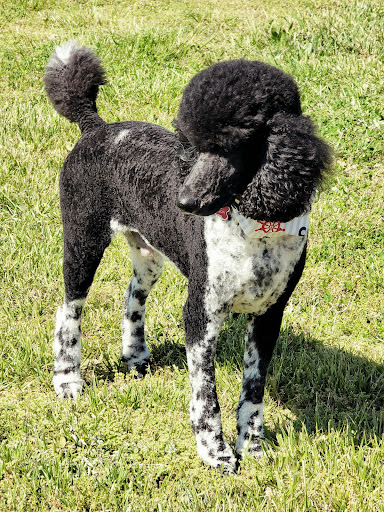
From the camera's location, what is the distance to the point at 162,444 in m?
3.57

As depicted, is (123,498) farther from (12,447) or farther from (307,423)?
(307,423)

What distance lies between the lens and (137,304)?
434cm

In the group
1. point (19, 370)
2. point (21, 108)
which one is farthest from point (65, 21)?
point (19, 370)

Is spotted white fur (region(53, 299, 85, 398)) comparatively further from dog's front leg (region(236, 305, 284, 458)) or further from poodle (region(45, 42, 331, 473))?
dog's front leg (region(236, 305, 284, 458))

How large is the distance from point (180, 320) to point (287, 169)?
2.39m

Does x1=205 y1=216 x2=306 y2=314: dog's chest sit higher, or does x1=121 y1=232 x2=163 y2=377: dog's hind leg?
x1=205 y1=216 x2=306 y2=314: dog's chest

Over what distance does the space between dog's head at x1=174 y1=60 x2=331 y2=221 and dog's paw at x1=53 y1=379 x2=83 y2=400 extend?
1899 millimetres

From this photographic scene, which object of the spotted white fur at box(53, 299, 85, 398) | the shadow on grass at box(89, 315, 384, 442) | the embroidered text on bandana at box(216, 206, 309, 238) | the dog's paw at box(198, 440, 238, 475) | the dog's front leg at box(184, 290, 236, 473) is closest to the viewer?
the embroidered text on bandana at box(216, 206, 309, 238)

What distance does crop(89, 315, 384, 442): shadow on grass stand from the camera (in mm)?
3764

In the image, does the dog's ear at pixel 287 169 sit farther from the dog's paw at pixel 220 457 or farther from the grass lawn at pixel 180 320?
the dog's paw at pixel 220 457

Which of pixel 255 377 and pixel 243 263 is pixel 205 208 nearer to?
pixel 243 263

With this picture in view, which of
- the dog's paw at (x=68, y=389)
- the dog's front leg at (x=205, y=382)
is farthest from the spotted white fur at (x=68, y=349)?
the dog's front leg at (x=205, y=382)

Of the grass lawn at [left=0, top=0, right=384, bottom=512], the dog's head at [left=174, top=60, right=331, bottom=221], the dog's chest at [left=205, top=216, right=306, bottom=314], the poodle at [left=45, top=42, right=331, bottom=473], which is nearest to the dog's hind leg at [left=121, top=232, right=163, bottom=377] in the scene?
the poodle at [left=45, top=42, right=331, bottom=473]

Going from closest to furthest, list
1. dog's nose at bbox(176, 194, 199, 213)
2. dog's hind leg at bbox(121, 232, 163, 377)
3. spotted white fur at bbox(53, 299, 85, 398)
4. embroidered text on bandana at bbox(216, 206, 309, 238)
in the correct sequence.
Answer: dog's nose at bbox(176, 194, 199, 213) → embroidered text on bandana at bbox(216, 206, 309, 238) → spotted white fur at bbox(53, 299, 85, 398) → dog's hind leg at bbox(121, 232, 163, 377)
